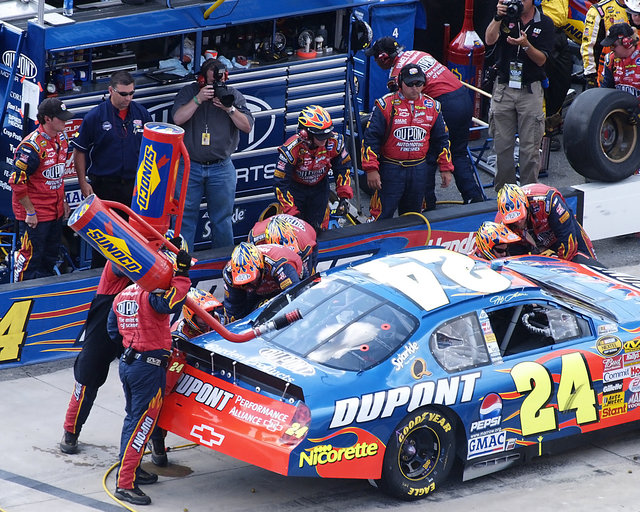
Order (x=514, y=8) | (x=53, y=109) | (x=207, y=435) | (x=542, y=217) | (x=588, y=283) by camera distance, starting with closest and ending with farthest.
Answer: (x=207, y=435)
(x=588, y=283)
(x=53, y=109)
(x=542, y=217)
(x=514, y=8)

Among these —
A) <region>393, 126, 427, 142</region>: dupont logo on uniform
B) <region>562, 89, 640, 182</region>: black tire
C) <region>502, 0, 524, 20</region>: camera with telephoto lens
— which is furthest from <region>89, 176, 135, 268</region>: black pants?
<region>562, 89, 640, 182</region>: black tire

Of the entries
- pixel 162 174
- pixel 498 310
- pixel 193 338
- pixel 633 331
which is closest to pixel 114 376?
pixel 193 338

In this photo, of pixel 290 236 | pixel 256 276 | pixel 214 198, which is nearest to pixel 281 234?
pixel 290 236

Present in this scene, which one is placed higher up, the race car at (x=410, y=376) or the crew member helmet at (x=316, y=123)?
the crew member helmet at (x=316, y=123)

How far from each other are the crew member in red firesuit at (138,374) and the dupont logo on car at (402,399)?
1212 mm

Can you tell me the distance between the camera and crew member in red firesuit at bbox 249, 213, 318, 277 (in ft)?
32.3

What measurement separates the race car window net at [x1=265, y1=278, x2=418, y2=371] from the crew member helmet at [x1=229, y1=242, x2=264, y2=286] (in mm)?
730

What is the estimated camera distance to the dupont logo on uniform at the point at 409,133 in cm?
1156

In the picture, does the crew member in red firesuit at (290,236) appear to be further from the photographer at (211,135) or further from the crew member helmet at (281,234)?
the photographer at (211,135)

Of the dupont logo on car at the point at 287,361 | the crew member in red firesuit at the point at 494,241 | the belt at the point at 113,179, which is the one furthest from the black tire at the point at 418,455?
the belt at the point at 113,179

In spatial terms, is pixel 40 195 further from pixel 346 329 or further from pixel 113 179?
pixel 346 329

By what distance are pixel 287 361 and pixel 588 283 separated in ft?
9.57

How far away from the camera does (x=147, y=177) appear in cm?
782

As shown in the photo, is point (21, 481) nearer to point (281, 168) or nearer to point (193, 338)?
point (193, 338)
